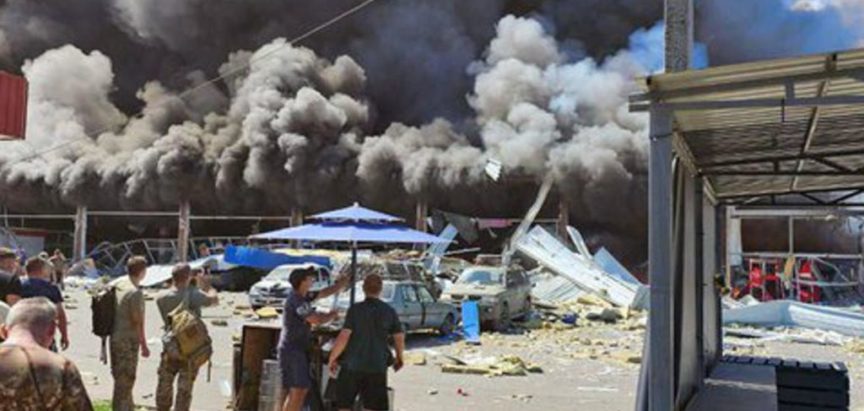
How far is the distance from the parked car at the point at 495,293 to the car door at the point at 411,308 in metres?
2.14

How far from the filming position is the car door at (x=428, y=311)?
1630cm

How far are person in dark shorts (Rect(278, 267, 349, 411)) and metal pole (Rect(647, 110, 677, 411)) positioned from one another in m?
2.80

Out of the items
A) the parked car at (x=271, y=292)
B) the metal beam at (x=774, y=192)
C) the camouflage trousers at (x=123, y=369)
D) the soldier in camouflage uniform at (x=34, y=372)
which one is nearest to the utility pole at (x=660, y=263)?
the soldier in camouflage uniform at (x=34, y=372)

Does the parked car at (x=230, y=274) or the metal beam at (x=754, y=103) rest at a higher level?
the metal beam at (x=754, y=103)

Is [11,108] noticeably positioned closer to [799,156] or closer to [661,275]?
[661,275]

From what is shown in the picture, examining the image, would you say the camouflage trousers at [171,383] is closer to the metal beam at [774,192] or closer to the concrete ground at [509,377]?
the concrete ground at [509,377]

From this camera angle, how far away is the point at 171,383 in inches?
281

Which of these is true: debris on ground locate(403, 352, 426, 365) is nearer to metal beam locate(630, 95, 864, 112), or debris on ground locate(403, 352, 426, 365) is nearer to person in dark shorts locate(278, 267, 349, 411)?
person in dark shorts locate(278, 267, 349, 411)

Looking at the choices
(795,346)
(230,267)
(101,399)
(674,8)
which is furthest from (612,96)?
(101,399)

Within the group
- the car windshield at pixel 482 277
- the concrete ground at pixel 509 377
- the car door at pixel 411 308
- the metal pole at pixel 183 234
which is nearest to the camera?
the concrete ground at pixel 509 377

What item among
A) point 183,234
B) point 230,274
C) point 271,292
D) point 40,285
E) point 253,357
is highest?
point 183,234

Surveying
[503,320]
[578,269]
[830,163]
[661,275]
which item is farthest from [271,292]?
[661,275]

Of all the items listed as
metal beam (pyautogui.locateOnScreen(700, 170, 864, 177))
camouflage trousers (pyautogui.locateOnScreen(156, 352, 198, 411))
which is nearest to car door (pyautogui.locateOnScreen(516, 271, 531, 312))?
metal beam (pyautogui.locateOnScreen(700, 170, 864, 177))

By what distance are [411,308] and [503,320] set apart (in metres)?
3.30
